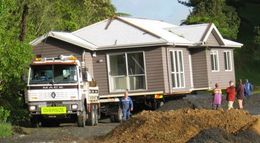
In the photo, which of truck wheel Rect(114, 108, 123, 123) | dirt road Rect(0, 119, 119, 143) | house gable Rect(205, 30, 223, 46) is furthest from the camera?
house gable Rect(205, 30, 223, 46)

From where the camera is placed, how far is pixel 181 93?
36.5 meters

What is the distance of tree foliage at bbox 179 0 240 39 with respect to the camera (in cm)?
6281

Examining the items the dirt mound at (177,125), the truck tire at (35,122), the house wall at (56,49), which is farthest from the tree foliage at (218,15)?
the dirt mound at (177,125)

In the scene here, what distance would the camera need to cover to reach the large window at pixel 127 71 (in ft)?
113

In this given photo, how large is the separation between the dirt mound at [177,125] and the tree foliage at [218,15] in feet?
136

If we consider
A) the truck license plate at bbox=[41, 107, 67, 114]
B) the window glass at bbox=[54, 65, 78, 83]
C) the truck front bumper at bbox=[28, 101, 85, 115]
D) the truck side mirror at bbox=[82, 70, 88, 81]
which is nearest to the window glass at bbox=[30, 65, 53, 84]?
the window glass at bbox=[54, 65, 78, 83]

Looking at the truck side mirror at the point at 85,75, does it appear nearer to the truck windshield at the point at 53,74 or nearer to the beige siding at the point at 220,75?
the truck windshield at the point at 53,74

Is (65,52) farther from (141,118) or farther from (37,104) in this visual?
(141,118)

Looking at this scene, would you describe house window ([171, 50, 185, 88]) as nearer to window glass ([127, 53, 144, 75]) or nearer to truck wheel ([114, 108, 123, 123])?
window glass ([127, 53, 144, 75])

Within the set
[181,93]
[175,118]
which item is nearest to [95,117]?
[181,93]

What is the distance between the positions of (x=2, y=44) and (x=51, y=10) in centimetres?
1178

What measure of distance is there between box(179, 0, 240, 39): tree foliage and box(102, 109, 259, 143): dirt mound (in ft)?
136

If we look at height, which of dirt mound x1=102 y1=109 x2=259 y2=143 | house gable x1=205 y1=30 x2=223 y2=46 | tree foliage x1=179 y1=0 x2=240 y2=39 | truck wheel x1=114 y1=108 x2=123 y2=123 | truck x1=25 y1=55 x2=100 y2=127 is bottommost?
truck wheel x1=114 y1=108 x2=123 y2=123

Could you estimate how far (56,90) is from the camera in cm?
2633
